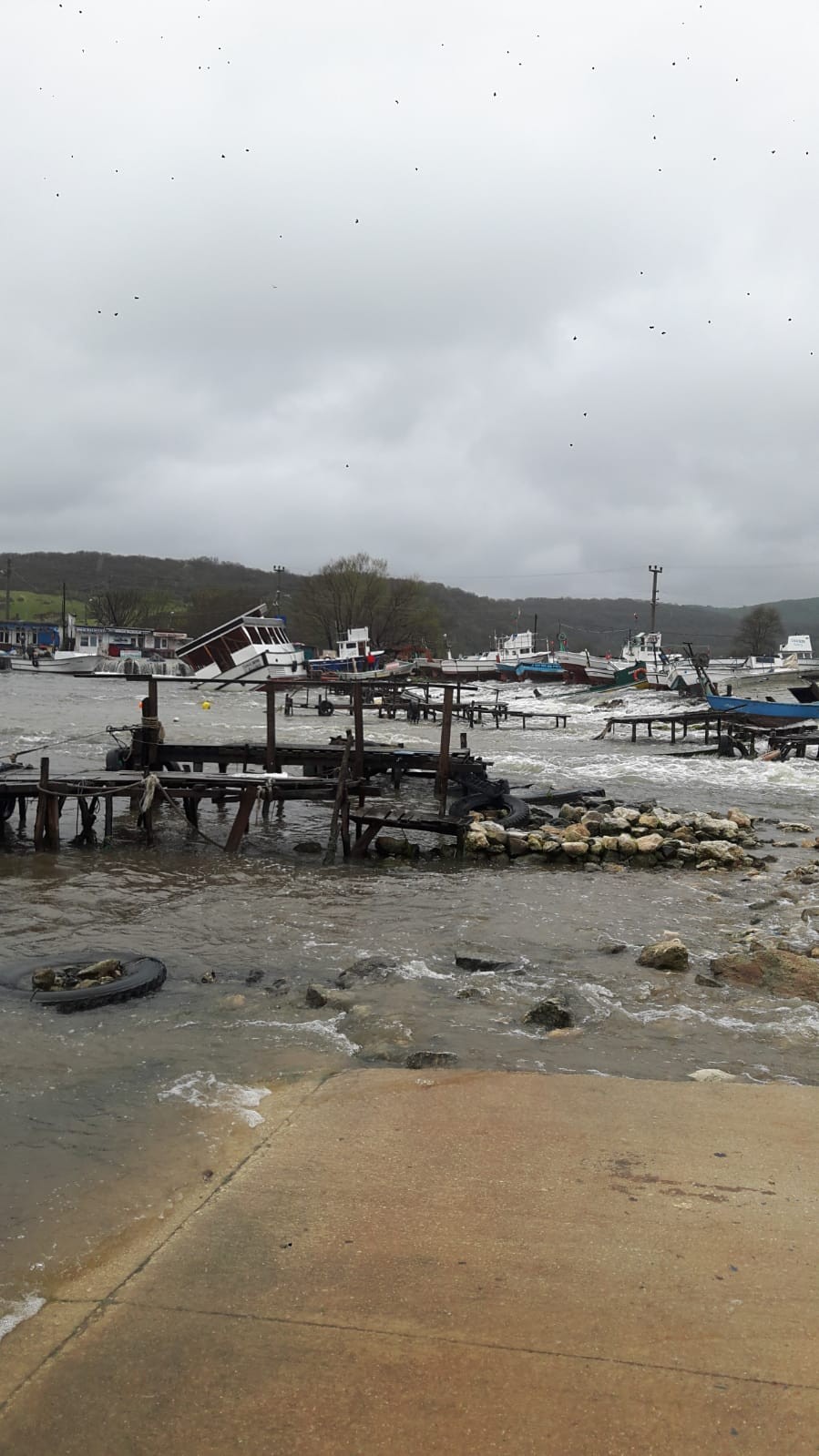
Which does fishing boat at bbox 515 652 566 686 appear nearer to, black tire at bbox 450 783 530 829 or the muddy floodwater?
black tire at bbox 450 783 530 829

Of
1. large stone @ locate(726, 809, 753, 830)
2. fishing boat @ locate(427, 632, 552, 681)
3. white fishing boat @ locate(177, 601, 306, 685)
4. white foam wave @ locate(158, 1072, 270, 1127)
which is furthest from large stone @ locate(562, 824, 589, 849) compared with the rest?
fishing boat @ locate(427, 632, 552, 681)

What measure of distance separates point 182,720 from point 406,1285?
43251 mm

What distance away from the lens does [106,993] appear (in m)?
7.79

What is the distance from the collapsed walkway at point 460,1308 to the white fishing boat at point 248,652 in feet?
222

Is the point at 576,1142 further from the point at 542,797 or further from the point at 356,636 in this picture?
the point at 356,636

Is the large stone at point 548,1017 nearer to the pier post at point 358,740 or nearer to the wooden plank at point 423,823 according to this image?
the wooden plank at point 423,823

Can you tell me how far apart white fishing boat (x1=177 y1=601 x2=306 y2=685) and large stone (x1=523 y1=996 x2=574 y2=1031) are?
64915mm

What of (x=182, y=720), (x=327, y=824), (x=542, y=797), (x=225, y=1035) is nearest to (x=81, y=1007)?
(x=225, y=1035)

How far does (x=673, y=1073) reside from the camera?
636cm

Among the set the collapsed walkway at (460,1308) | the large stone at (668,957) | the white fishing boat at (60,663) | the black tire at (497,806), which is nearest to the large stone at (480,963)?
the large stone at (668,957)

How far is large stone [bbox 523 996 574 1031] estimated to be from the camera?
7.33 meters

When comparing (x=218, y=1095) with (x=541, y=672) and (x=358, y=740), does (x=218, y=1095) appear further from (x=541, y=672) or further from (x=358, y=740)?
(x=541, y=672)

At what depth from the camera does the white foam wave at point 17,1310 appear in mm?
3480

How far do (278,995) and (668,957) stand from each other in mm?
3797
